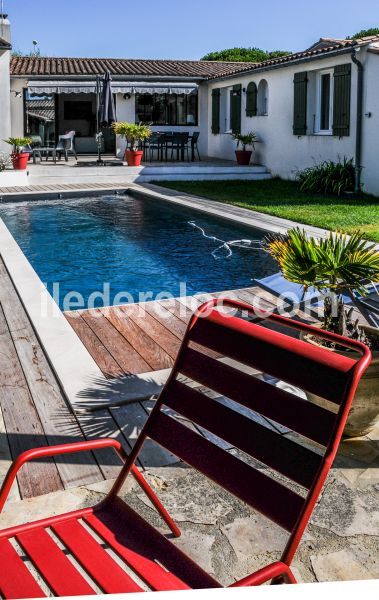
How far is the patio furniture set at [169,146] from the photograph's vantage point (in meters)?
21.7

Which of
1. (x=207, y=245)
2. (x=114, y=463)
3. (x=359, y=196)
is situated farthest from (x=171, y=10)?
(x=114, y=463)

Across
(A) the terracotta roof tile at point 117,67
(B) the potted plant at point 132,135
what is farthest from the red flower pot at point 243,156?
(A) the terracotta roof tile at point 117,67

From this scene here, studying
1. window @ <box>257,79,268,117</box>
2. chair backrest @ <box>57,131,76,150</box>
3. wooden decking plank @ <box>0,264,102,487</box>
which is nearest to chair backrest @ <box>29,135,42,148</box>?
chair backrest @ <box>57,131,76,150</box>

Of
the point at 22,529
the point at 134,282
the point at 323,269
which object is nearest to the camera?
the point at 22,529

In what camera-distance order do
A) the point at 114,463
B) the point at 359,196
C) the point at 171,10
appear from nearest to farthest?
the point at 114,463 → the point at 359,196 → the point at 171,10

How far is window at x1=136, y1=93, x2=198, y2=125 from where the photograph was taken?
24766 millimetres

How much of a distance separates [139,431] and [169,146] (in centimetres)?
1976

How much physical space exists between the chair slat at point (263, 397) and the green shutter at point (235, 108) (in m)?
21.0

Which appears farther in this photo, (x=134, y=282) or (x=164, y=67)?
(x=164, y=67)

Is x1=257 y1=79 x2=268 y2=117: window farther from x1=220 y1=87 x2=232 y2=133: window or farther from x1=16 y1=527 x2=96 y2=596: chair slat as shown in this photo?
x1=16 y1=527 x2=96 y2=596: chair slat

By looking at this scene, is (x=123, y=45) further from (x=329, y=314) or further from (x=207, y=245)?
(x=329, y=314)

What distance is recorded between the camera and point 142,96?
2472 centimetres

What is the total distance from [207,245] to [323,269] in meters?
7.47

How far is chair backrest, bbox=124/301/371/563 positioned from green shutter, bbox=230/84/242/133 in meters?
20.8
